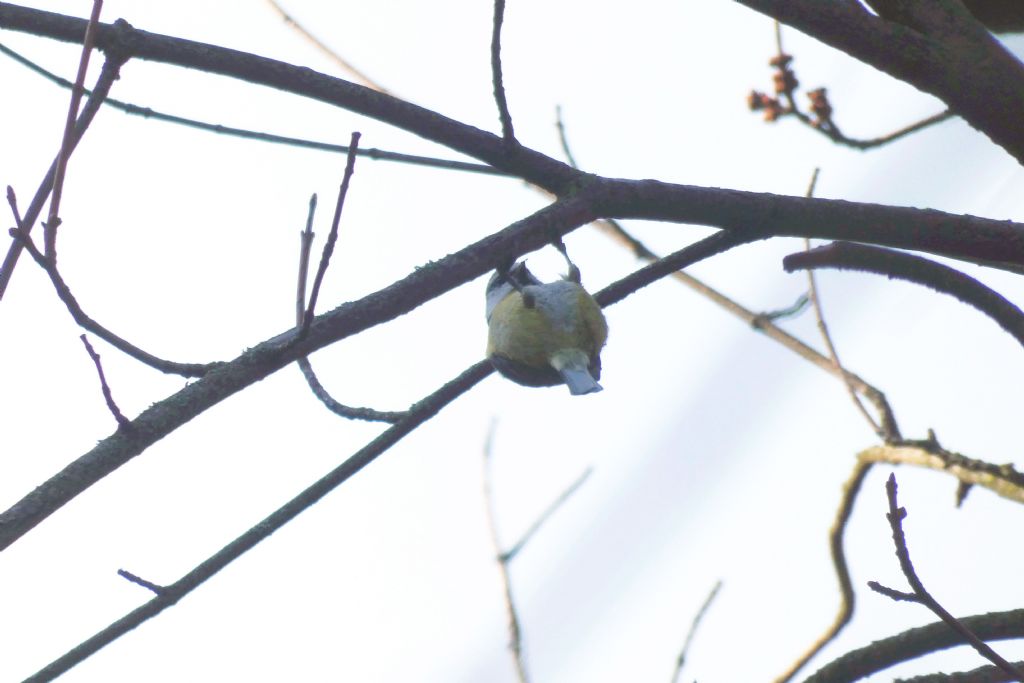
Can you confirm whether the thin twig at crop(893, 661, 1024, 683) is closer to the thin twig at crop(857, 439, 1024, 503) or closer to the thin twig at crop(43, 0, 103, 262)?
the thin twig at crop(857, 439, 1024, 503)

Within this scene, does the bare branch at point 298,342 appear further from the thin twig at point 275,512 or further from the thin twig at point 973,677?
the thin twig at point 973,677

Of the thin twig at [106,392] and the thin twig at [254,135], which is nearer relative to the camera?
the thin twig at [106,392]

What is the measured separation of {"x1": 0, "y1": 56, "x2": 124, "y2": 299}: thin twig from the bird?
132 centimetres

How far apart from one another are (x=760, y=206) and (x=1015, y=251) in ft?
1.59

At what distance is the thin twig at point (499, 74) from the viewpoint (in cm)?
188

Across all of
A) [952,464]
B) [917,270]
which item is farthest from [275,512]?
[952,464]

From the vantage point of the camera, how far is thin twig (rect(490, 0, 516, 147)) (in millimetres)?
1878

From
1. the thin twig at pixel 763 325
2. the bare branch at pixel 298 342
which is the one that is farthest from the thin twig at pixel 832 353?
the bare branch at pixel 298 342

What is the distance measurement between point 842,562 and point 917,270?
133 cm

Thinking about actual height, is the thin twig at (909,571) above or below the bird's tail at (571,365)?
below

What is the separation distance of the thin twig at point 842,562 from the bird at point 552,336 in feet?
2.70

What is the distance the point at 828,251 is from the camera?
2002 millimetres

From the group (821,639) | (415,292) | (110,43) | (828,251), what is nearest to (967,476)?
(821,639)

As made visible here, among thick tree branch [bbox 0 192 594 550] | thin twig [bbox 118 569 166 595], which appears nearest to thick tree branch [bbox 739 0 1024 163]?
thick tree branch [bbox 0 192 594 550]
